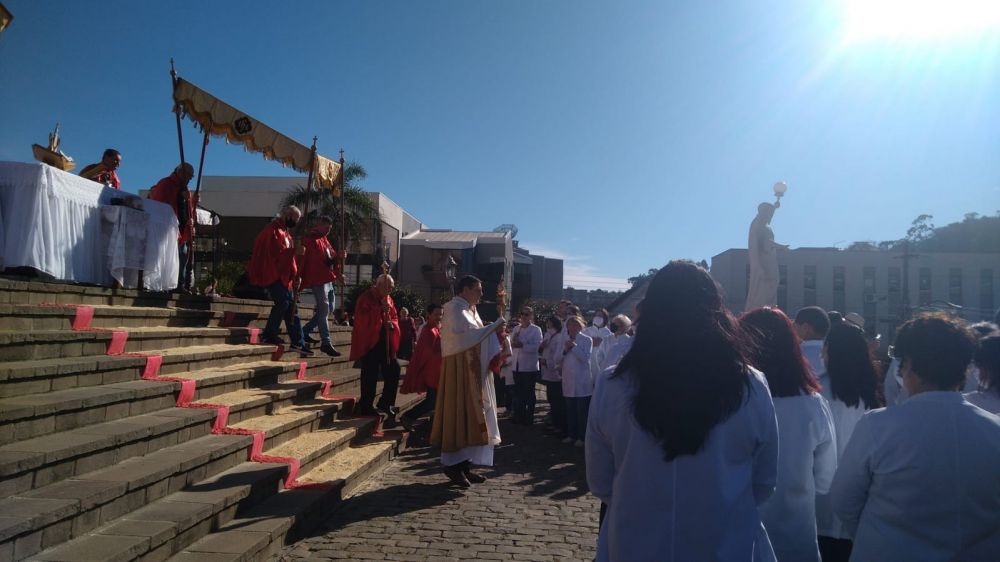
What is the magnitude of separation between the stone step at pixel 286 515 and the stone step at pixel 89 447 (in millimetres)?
853

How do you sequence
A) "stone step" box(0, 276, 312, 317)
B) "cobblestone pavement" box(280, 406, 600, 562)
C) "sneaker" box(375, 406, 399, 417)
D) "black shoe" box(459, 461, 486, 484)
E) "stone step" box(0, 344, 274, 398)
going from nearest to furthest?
"stone step" box(0, 344, 274, 398)
"cobblestone pavement" box(280, 406, 600, 562)
"stone step" box(0, 276, 312, 317)
"black shoe" box(459, 461, 486, 484)
"sneaker" box(375, 406, 399, 417)

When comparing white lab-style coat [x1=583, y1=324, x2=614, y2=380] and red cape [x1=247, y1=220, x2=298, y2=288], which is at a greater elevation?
red cape [x1=247, y1=220, x2=298, y2=288]

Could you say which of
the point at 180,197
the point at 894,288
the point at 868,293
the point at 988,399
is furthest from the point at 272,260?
the point at 894,288

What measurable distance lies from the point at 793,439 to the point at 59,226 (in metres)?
7.22

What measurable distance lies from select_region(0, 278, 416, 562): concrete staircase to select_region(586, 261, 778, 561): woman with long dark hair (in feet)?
9.26

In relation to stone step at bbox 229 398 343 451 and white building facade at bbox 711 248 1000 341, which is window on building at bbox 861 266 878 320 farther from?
stone step at bbox 229 398 343 451

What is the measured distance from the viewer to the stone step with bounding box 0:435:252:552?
308cm

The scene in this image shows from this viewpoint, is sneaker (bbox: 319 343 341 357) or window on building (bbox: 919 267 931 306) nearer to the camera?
sneaker (bbox: 319 343 341 357)

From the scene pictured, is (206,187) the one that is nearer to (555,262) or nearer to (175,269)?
(555,262)

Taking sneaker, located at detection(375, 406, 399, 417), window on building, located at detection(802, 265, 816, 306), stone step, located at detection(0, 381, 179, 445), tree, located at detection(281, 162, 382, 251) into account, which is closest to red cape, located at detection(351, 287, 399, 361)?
sneaker, located at detection(375, 406, 399, 417)

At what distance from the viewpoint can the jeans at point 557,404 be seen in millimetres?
10422

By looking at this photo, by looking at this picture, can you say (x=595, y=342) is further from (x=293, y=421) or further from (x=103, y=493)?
(x=103, y=493)

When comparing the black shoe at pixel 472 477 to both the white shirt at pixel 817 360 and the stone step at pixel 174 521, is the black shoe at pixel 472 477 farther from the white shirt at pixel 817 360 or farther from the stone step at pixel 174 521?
the white shirt at pixel 817 360

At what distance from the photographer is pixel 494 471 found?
753 centimetres
